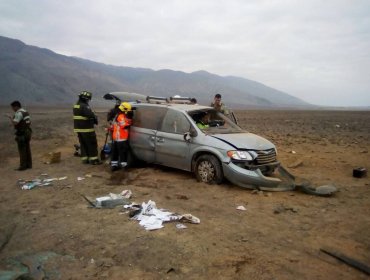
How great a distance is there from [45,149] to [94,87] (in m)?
105

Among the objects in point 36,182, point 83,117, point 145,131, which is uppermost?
point 83,117

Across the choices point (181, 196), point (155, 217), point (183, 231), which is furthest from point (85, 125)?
point (183, 231)

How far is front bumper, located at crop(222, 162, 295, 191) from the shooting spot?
24.4 feet

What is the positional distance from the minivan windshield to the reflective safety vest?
2970mm

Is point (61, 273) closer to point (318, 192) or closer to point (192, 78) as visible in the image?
point (318, 192)

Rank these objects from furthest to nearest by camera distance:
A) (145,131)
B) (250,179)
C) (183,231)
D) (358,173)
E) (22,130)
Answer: (22,130), (145,131), (358,173), (250,179), (183,231)

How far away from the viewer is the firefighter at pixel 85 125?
9.90 metres

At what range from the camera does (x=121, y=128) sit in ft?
30.5

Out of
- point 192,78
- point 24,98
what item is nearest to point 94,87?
point 24,98

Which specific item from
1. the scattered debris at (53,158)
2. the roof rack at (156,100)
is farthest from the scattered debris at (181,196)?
the scattered debris at (53,158)

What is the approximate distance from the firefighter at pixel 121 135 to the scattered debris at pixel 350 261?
18.8 feet

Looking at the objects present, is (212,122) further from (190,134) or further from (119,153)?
(119,153)

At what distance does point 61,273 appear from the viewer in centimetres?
422

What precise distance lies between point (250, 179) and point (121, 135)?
11.6 ft
